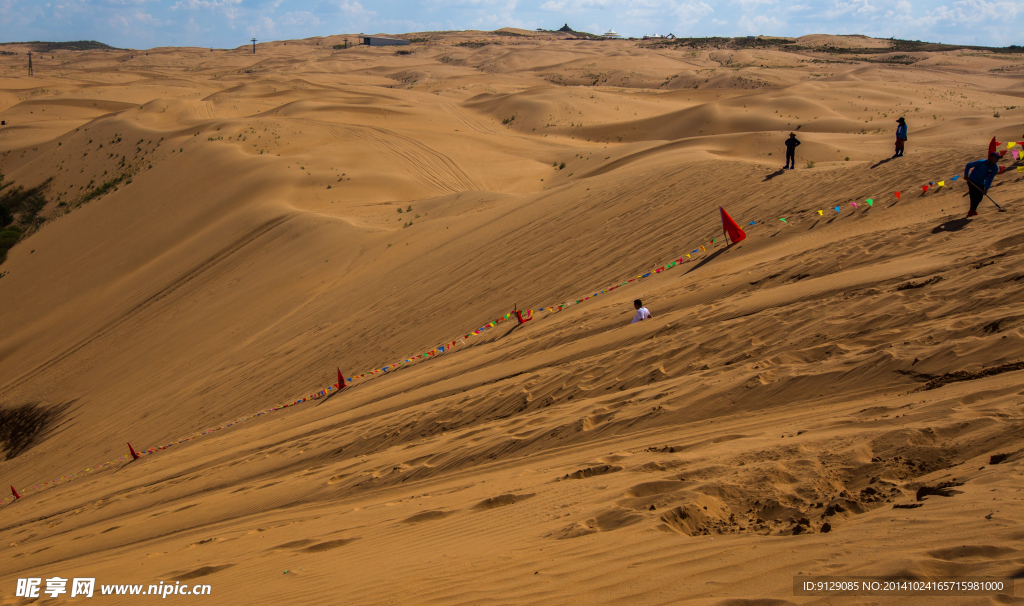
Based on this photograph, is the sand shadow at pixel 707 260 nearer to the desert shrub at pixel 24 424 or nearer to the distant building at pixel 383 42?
the desert shrub at pixel 24 424

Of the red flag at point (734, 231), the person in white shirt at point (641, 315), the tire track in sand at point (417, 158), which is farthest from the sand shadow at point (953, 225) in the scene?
the tire track in sand at point (417, 158)

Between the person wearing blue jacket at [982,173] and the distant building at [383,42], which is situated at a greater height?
the distant building at [383,42]

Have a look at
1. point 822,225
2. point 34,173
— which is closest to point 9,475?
point 822,225

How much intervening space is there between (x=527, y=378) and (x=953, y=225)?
5661mm

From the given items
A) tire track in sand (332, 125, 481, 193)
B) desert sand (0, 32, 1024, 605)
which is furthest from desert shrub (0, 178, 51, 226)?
tire track in sand (332, 125, 481, 193)

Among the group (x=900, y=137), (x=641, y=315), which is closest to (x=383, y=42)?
(x=900, y=137)

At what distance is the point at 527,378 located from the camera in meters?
6.94

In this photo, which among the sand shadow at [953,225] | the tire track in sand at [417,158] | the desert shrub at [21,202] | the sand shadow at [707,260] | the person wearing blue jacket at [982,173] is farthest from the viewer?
the desert shrub at [21,202]

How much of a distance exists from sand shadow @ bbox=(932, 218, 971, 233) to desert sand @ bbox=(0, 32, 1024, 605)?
0.07m

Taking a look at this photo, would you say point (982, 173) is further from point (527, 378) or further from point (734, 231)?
point (527, 378)

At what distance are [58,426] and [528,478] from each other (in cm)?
Result: 1171

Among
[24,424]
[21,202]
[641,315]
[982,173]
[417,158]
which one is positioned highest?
[417,158]

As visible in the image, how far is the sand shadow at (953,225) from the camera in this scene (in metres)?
7.78

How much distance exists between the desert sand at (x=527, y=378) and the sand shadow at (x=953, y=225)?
0.24 feet
